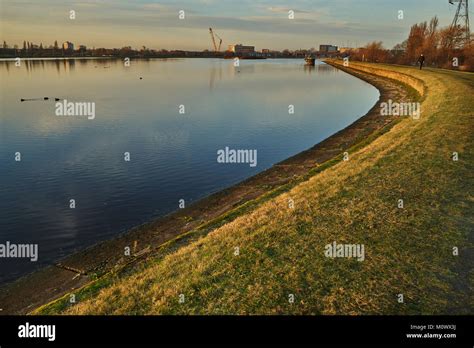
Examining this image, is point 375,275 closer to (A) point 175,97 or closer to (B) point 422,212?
(B) point 422,212

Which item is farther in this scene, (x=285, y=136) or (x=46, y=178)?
(x=285, y=136)

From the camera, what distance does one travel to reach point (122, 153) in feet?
90.2

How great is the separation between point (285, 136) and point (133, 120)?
18.1m

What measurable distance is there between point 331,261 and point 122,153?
2245cm

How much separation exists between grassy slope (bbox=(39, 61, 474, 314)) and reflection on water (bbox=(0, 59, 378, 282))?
7038mm

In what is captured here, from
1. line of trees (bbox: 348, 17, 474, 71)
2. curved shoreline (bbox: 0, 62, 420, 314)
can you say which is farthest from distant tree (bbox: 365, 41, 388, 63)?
curved shoreline (bbox: 0, 62, 420, 314)

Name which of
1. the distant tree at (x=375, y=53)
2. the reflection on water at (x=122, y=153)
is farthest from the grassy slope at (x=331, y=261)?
the distant tree at (x=375, y=53)

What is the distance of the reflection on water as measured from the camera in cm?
1665

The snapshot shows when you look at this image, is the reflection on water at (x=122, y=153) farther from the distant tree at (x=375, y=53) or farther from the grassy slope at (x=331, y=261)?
the distant tree at (x=375, y=53)

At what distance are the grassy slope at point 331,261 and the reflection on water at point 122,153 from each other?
23.1ft

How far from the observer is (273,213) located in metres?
12.1

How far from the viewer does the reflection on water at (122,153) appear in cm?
1665
